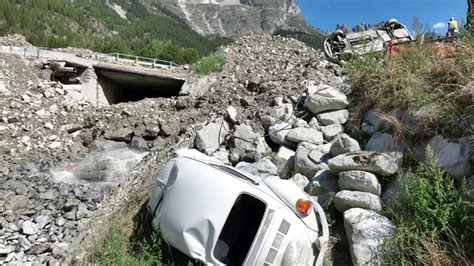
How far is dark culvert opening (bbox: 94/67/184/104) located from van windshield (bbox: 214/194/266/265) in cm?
1141

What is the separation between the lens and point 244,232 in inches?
190

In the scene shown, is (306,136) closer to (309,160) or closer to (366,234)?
(309,160)

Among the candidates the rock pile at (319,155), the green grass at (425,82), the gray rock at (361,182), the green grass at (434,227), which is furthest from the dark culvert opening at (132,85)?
the green grass at (434,227)

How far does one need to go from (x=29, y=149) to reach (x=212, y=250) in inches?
317

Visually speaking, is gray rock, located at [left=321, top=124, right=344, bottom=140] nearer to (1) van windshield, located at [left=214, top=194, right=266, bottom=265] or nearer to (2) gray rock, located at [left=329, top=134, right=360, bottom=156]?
(2) gray rock, located at [left=329, top=134, right=360, bottom=156]

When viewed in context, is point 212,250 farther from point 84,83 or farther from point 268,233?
point 84,83

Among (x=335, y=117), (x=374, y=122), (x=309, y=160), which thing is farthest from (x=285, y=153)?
(x=374, y=122)

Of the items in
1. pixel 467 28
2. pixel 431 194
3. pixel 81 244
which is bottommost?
pixel 81 244

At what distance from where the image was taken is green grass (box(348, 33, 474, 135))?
478 centimetres

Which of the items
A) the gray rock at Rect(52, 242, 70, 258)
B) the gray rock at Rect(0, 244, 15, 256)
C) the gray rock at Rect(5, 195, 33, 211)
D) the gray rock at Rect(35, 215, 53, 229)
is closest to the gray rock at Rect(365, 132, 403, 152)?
the gray rock at Rect(52, 242, 70, 258)

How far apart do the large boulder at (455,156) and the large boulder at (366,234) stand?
0.96 meters

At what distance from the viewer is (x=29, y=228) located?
23.9 feet

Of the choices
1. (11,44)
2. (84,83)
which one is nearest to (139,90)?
(84,83)

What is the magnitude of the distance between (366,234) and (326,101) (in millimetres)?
3086
